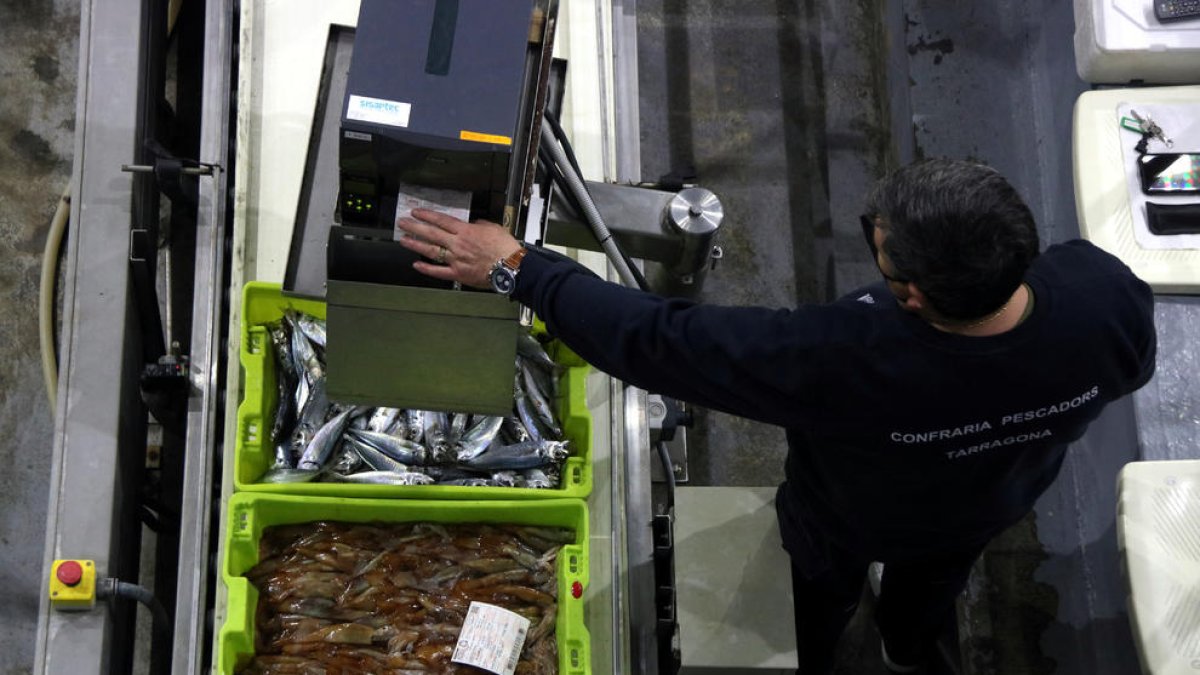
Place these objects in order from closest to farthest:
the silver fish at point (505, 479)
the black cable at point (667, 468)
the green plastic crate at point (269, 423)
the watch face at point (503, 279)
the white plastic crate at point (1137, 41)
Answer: the watch face at point (503, 279)
the green plastic crate at point (269, 423)
the silver fish at point (505, 479)
the black cable at point (667, 468)
the white plastic crate at point (1137, 41)

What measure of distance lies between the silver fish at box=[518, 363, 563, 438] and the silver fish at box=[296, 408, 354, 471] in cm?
40

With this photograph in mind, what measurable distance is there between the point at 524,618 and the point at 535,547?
152mm

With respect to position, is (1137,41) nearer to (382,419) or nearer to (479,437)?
(479,437)

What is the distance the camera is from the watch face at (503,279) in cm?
191

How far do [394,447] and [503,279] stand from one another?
2.43 feet

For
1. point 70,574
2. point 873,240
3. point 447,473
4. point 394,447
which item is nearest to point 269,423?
point 394,447

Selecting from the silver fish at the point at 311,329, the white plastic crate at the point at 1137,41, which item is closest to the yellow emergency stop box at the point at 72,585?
the silver fish at the point at 311,329

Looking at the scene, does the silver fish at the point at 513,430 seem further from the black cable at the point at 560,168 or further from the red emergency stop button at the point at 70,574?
the red emergency stop button at the point at 70,574

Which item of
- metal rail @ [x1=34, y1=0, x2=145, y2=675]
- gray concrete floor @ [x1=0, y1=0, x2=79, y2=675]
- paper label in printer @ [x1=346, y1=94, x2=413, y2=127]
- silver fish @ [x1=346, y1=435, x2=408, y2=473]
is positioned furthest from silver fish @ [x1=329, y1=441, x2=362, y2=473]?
gray concrete floor @ [x1=0, y1=0, x2=79, y2=675]

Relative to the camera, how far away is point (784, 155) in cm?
384

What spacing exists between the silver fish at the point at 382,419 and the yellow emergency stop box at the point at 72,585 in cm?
Answer: 65

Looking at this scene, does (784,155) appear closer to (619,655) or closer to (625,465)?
(625,465)

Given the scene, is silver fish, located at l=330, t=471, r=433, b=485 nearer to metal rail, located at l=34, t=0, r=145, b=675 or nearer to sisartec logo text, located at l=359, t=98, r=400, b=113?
metal rail, located at l=34, t=0, r=145, b=675

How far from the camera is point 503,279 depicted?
6.26ft
